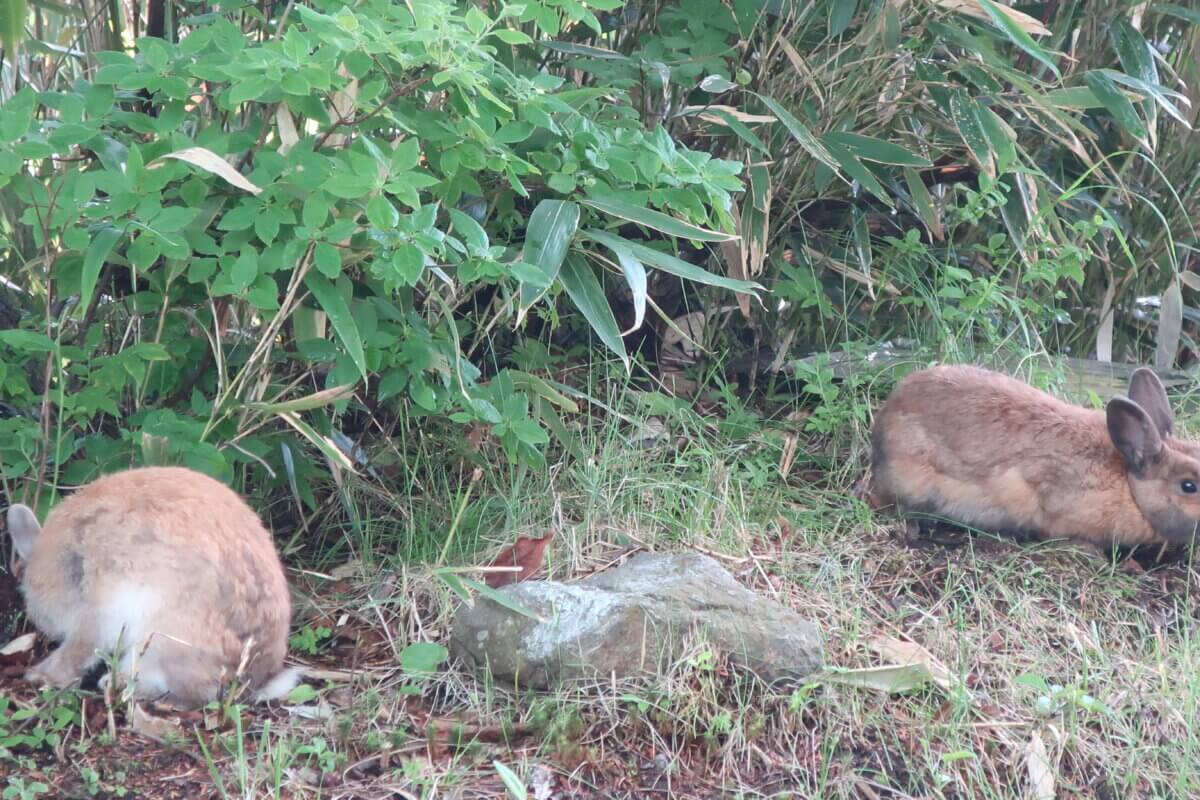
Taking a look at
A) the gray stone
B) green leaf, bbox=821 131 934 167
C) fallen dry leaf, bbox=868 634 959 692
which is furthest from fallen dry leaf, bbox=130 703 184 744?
green leaf, bbox=821 131 934 167

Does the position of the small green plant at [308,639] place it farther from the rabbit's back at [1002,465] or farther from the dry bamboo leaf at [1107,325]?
the dry bamboo leaf at [1107,325]

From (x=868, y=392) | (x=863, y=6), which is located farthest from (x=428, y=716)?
(x=863, y=6)

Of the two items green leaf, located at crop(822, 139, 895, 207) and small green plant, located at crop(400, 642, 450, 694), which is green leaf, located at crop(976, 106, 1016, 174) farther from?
small green plant, located at crop(400, 642, 450, 694)

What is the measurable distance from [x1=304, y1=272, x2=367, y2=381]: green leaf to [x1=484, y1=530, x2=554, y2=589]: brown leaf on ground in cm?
80

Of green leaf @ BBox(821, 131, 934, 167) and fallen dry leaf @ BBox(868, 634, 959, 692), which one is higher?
green leaf @ BBox(821, 131, 934, 167)

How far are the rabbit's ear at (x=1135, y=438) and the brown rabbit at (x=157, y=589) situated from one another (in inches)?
113

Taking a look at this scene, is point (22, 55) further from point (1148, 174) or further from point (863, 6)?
point (1148, 174)

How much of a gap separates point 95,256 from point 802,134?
Answer: 2474 millimetres

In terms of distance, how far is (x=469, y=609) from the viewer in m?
3.67

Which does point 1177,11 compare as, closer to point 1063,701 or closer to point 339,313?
point 1063,701

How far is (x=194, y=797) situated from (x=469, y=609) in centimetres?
90

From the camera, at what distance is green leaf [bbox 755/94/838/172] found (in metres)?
4.68

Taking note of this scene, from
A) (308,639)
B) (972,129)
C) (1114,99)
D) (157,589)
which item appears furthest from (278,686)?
(1114,99)

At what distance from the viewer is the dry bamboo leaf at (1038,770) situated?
3.32 metres
